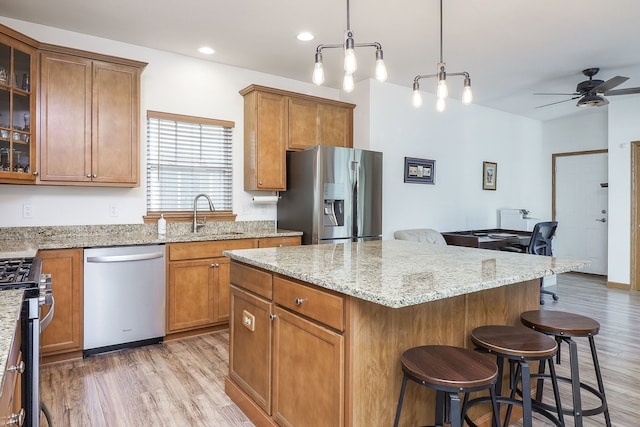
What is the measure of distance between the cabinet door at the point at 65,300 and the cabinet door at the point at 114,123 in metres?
0.72

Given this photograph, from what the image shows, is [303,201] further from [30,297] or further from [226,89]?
[30,297]

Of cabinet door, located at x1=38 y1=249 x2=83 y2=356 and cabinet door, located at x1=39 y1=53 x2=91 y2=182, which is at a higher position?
cabinet door, located at x1=39 y1=53 x2=91 y2=182

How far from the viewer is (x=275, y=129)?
167 inches

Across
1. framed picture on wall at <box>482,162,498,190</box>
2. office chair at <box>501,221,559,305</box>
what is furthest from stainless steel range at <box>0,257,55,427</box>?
framed picture on wall at <box>482,162,498,190</box>

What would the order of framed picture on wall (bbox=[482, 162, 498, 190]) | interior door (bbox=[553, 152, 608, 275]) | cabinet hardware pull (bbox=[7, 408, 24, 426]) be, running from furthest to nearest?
interior door (bbox=[553, 152, 608, 275]), framed picture on wall (bbox=[482, 162, 498, 190]), cabinet hardware pull (bbox=[7, 408, 24, 426])

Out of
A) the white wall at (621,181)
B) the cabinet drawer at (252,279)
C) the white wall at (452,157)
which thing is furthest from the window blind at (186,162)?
the white wall at (621,181)

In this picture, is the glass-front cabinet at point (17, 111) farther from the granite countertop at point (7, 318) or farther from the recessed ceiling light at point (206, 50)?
the granite countertop at point (7, 318)

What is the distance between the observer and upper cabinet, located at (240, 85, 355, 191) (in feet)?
13.6

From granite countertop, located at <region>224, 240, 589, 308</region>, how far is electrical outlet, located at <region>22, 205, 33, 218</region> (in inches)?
79.1

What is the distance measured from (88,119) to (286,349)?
258 cm

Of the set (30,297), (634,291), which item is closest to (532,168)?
(634,291)

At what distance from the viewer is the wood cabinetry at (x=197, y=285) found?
11.2ft

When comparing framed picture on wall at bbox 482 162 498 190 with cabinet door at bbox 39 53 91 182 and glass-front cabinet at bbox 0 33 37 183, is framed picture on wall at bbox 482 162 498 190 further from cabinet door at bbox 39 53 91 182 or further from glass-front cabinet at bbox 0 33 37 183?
glass-front cabinet at bbox 0 33 37 183

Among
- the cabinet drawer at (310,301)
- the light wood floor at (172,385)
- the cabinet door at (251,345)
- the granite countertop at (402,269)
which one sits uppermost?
the granite countertop at (402,269)
